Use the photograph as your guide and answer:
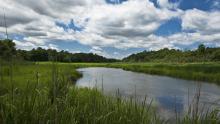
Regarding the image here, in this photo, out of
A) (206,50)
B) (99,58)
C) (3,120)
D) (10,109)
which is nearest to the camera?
(3,120)

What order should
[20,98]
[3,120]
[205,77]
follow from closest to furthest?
1. [3,120]
2. [20,98]
3. [205,77]

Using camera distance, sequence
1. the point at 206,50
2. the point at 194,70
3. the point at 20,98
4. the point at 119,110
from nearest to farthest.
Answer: the point at 20,98 → the point at 119,110 → the point at 194,70 → the point at 206,50

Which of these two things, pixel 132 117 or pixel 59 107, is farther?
pixel 132 117

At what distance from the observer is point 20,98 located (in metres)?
3.47

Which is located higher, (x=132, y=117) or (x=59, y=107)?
(x=59, y=107)

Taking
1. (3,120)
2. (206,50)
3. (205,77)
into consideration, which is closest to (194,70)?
(205,77)

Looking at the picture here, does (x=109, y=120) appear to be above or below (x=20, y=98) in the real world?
below

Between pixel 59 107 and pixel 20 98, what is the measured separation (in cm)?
55

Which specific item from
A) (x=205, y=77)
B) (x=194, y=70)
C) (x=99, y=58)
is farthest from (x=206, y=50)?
(x=99, y=58)

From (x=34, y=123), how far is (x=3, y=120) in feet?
1.42

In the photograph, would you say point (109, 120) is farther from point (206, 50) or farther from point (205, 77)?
point (206, 50)

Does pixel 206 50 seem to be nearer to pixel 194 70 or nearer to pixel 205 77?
pixel 194 70

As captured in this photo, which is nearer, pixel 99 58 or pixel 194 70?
pixel 194 70

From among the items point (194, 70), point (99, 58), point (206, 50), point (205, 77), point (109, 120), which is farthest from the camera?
point (99, 58)
